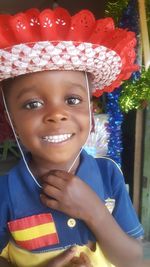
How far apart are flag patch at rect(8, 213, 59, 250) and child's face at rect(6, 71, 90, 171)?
0.11 m

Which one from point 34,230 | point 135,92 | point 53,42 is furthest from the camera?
point 135,92

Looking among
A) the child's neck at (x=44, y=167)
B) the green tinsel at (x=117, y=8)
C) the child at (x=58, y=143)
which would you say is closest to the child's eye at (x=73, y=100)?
the child at (x=58, y=143)

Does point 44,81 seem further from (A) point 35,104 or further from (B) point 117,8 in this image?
(B) point 117,8

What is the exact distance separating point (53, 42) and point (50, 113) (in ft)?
0.37

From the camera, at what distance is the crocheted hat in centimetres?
53

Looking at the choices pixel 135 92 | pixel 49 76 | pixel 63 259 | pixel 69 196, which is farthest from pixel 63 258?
pixel 135 92

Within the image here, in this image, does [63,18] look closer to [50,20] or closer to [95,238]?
[50,20]

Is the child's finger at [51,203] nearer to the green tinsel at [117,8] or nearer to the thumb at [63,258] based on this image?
the thumb at [63,258]

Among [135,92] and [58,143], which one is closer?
[58,143]

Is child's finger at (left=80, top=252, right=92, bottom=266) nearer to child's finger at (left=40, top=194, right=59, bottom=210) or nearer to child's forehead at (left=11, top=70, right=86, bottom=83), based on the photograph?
child's finger at (left=40, top=194, right=59, bottom=210)

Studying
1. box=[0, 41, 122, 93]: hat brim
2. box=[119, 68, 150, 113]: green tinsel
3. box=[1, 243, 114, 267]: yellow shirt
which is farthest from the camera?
box=[119, 68, 150, 113]: green tinsel

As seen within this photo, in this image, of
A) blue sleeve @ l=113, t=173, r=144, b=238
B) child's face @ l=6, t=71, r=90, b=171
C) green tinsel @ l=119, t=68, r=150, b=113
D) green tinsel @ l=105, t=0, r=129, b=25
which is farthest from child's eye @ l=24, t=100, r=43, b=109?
green tinsel @ l=105, t=0, r=129, b=25

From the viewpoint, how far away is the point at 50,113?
571mm

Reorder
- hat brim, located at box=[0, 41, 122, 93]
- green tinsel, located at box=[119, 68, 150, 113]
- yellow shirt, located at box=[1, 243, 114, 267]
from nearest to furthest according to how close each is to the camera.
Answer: hat brim, located at box=[0, 41, 122, 93], yellow shirt, located at box=[1, 243, 114, 267], green tinsel, located at box=[119, 68, 150, 113]
